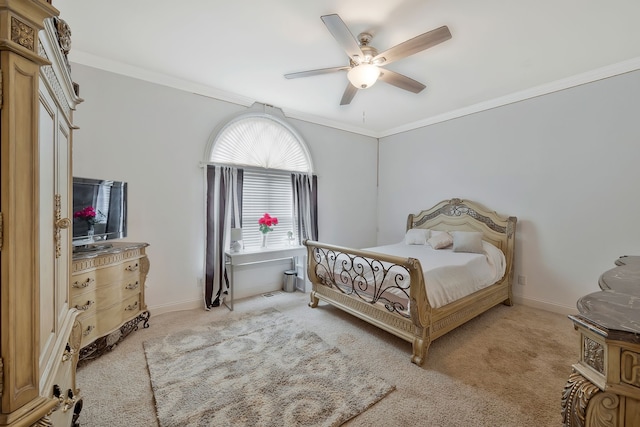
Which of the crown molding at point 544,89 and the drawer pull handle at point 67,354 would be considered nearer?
the drawer pull handle at point 67,354

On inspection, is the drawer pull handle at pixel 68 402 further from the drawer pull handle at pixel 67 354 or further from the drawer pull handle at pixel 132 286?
the drawer pull handle at pixel 132 286

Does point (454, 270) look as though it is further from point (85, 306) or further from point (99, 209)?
point (99, 209)

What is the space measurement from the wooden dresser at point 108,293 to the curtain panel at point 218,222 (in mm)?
709

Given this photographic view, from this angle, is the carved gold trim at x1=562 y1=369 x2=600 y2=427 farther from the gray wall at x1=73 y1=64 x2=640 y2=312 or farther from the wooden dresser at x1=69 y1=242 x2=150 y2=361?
the gray wall at x1=73 y1=64 x2=640 y2=312

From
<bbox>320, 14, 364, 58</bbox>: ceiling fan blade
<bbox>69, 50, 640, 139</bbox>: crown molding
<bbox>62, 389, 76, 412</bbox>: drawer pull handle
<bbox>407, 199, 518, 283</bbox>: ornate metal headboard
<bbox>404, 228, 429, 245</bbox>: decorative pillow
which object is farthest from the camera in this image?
<bbox>404, 228, 429, 245</bbox>: decorative pillow

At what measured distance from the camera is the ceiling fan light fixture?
2166mm

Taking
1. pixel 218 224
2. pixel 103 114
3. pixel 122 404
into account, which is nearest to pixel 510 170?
pixel 218 224

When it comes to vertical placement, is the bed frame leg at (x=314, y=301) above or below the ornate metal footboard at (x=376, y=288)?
below

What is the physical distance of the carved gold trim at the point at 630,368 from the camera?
28.0 inches

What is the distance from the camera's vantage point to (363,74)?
86.0 inches

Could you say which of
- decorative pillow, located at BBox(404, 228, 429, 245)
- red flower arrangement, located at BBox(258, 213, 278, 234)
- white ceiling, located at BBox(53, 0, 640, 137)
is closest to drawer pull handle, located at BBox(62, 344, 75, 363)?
white ceiling, located at BBox(53, 0, 640, 137)

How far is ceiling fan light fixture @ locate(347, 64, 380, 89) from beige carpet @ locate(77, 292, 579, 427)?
2.39 m

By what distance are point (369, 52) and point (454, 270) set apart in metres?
2.19

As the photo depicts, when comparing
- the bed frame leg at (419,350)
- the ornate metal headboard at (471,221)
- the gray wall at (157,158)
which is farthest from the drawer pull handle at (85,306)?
the ornate metal headboard at (471,221)
